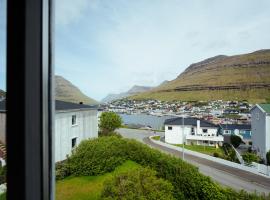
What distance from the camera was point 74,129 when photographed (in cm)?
143

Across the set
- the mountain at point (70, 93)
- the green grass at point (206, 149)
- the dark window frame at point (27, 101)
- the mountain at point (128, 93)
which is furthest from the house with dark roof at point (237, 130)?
the dark window frame at point (27, 101)

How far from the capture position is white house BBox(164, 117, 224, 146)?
127cm

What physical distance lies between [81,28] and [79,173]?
863mm

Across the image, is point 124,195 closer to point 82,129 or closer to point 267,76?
point 82,129

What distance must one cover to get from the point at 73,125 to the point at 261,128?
0.94 metres

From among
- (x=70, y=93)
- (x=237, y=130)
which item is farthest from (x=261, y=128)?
(x=70, y=93)

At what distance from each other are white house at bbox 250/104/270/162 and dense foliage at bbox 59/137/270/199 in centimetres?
34

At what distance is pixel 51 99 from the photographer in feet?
2.33

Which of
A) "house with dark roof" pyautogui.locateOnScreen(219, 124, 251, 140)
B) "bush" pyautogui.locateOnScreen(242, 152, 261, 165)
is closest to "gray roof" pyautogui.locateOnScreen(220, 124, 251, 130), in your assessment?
"house with dark roof" pyautogui.locateOnScreen(219, 124, 251, 140)

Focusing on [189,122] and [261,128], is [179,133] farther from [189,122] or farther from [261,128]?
[261,128]

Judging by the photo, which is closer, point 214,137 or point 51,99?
point 51,99

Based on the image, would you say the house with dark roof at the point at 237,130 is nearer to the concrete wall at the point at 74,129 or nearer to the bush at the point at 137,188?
the bush at the point at 137,188

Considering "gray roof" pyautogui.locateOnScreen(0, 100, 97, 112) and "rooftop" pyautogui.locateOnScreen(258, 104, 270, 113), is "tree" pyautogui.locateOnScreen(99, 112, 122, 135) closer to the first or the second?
"gray roof" pyautogui.locateOnScreen(0, 100, 97, 112)

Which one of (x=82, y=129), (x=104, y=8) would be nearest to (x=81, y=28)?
(x=104, y=8)
